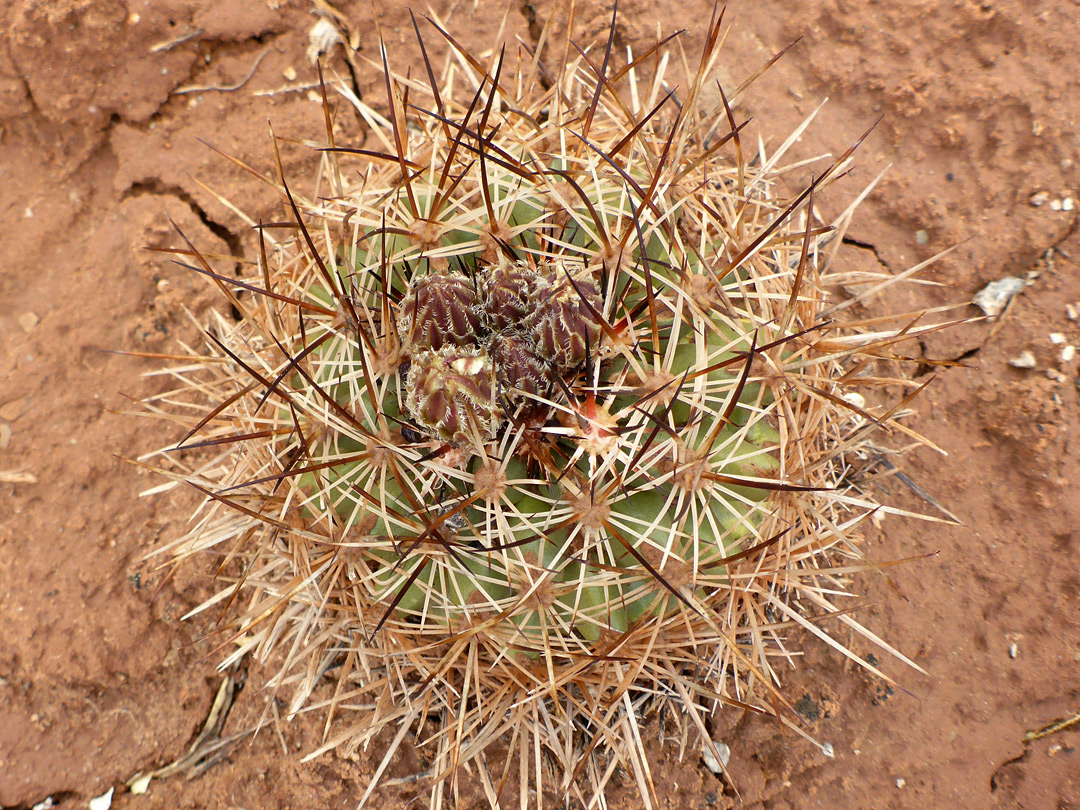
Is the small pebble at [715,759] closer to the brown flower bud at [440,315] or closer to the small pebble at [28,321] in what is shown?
the brown flower bud at [440,315]

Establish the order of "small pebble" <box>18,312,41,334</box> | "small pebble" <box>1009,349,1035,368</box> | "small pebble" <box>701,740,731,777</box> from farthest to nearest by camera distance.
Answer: "small pebble" <box>18,312,41,334</box> → "small pebble" <box>1009,349,1035,368</box> → "small pebble" <box>701,740,731,777</box>

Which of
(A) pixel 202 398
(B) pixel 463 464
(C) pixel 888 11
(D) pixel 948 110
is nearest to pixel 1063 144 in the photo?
(D) pixel 948 110

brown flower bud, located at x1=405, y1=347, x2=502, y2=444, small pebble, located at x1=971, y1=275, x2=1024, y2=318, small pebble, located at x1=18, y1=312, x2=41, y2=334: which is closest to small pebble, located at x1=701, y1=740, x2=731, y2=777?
brown flower bud, located at x1=405, y1=347, x2=502, y2=444

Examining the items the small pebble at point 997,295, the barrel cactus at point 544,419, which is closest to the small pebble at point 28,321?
the barrel cactus at point 544,419

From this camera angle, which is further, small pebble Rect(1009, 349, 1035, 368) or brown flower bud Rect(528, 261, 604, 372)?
small pebble Rect(1009, 349, 1035, 368)

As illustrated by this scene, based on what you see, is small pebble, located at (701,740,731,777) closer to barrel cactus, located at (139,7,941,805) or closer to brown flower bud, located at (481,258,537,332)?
barrel cactus, located at (139,7,941,805)

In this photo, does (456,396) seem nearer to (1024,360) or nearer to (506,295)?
(506,295)
